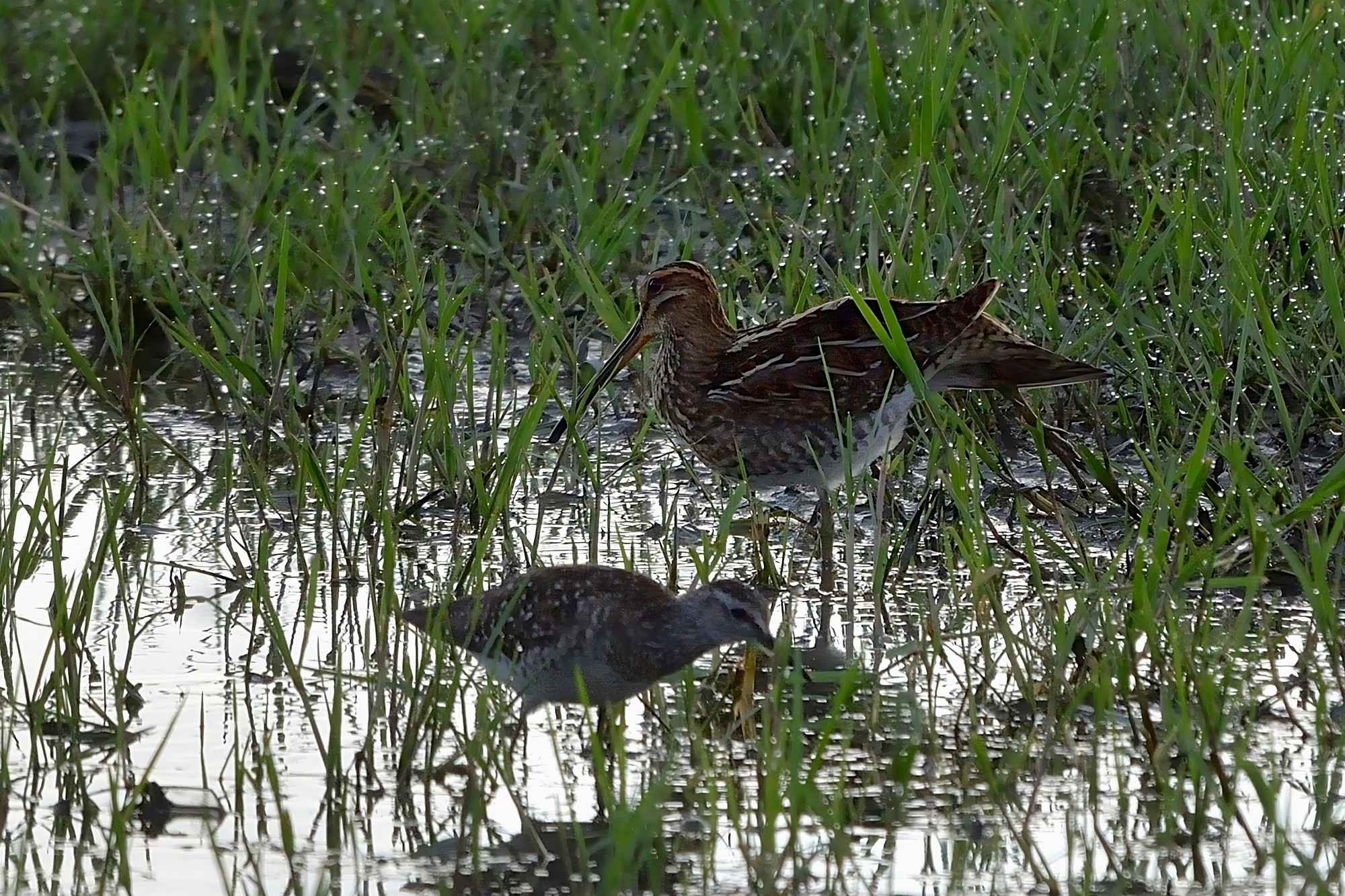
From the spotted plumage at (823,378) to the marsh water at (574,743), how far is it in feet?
0.71

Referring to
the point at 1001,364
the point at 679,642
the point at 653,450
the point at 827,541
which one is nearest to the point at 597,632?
the point at 679,642

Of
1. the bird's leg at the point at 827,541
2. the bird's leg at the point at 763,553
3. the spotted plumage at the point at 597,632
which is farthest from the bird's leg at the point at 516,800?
the bird's leg at the point at 827,541

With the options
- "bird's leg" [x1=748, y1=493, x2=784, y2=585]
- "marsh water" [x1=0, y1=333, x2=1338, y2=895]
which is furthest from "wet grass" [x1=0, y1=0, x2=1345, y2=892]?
"bird's leg" [x1=748, y1=493, x2=784, y2=585]

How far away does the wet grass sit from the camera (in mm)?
3523

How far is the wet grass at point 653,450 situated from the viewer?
3.52 meters

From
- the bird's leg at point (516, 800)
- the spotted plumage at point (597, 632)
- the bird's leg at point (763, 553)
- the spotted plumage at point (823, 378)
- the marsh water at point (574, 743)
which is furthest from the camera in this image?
the spotted plumage at point (823, 378)

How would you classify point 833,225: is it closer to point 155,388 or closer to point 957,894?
point 155,388

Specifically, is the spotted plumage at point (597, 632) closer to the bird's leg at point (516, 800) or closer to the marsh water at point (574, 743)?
the marsh water at point (574, 743)

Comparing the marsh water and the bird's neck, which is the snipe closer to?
the marsh water

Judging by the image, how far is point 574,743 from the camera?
13.2 feet

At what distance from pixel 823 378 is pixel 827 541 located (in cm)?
37

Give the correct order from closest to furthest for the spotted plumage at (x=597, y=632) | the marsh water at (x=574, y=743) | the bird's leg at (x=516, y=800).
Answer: the marsh water at (x=574, y=743) < the bird's leg at (x=516, y=800) < the spotted plumage at (x=597, y=632)

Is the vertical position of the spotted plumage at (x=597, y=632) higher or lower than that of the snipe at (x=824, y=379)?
lower

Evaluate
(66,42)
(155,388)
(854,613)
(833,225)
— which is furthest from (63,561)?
(66,42)
